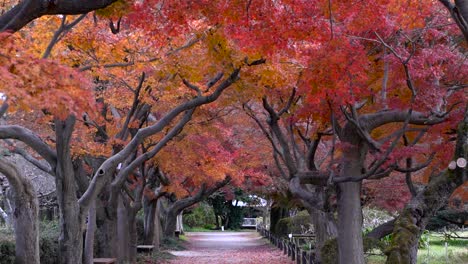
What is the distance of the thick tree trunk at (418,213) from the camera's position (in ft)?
30.5

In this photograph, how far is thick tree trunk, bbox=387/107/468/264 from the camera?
30.5 ft

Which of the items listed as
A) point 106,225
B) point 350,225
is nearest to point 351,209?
point 350,225

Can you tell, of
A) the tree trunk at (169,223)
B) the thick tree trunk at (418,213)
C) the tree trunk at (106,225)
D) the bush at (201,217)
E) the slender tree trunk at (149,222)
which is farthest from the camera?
the bush at (201,217)

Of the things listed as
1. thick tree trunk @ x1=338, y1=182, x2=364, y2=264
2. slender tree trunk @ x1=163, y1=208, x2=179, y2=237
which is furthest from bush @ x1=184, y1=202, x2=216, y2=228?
thick tree trunk @ x1=338, y1=182, x2=364, y2=264

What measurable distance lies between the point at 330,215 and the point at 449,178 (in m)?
5.42

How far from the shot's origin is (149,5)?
967cm

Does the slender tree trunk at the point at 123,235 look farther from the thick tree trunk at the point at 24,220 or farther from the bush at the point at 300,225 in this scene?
the bush at the point at 300,225

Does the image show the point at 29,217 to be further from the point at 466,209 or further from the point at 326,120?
the point at 466,209

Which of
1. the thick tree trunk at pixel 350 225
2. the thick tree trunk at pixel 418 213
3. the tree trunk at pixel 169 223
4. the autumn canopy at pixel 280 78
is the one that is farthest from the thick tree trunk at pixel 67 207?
→ the tree trunk at pixel 169 223

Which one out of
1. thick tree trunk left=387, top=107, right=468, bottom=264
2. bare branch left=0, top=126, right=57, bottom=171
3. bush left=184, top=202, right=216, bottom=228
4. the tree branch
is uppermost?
the tree branch

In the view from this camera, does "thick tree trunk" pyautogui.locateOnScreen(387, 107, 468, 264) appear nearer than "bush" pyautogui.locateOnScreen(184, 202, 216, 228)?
Yes

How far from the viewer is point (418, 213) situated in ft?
A: 33.4

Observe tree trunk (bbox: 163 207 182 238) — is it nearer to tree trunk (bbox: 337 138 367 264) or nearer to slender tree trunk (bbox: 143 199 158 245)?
slender tree trunk (bbox: 143 199 158 245)

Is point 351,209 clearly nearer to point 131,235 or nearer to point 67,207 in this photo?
point 67,207
